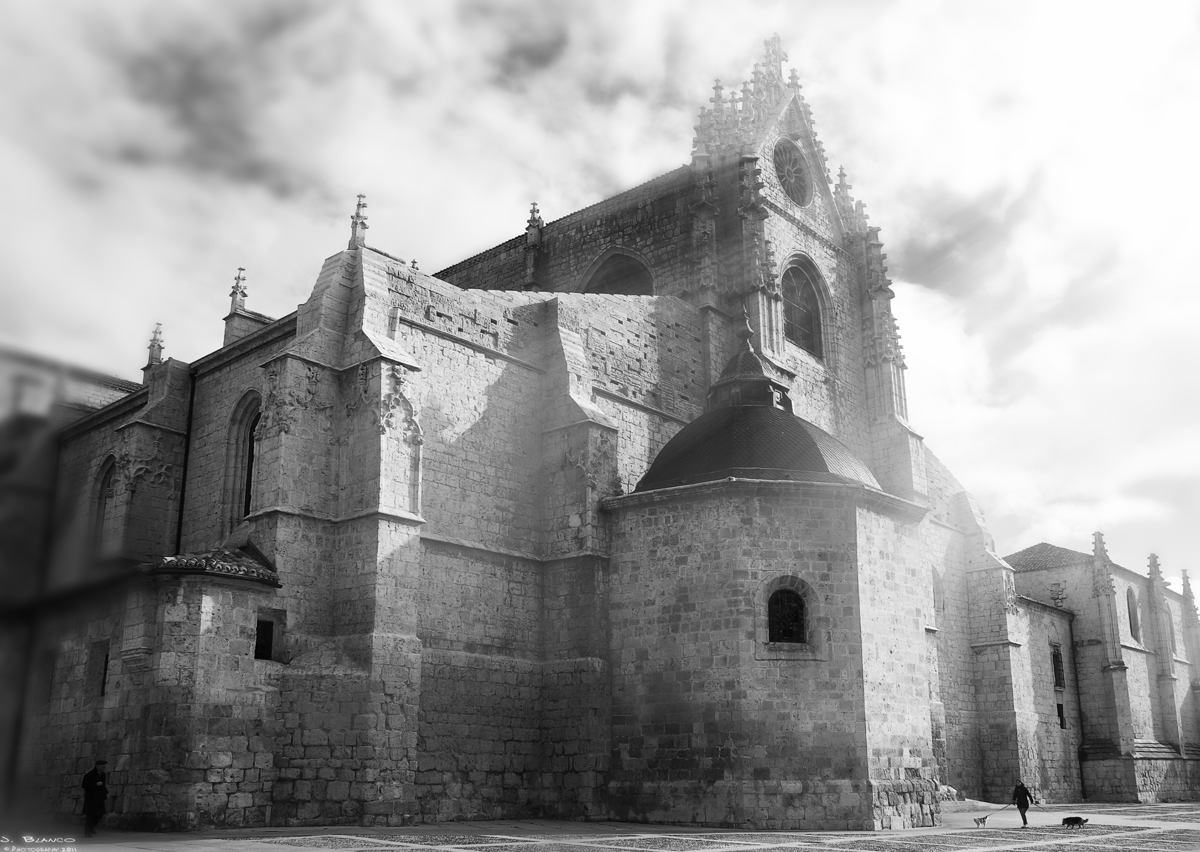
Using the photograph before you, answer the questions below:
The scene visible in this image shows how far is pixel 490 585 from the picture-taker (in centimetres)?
1923

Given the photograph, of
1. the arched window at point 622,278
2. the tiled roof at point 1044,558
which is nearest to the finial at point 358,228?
the arched window at point 622,278

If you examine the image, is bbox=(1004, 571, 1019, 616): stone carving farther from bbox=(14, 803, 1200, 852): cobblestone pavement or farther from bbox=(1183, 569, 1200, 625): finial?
bbox=(1183, 569, 1200, 625): finial

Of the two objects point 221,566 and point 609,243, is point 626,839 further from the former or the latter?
point 609,243

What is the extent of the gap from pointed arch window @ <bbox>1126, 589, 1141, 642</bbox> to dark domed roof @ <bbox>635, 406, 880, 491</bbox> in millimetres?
21329

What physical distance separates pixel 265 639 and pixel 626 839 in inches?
257

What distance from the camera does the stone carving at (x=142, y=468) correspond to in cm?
2081

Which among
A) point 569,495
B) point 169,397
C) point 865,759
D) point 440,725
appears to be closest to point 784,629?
point 865,759

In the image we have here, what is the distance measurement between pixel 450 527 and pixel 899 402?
16.3m

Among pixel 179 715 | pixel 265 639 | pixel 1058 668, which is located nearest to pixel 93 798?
pixel 179 715

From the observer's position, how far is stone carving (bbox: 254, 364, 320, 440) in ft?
57.0

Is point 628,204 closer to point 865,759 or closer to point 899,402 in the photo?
point 899,402

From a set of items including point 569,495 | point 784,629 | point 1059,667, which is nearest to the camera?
point 784,629

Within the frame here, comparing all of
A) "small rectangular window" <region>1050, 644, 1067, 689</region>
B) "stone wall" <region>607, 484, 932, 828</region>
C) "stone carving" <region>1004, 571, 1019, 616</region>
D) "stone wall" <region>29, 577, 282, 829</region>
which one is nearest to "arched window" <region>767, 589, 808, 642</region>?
"stone wall" <region>607, 484, 932, 828</region>

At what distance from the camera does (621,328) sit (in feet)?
76.7
